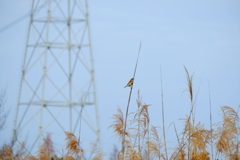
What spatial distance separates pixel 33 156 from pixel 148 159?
3.89 ft

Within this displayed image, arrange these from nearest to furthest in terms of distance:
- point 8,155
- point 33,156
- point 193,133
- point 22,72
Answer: point 193,133 → point 33,156 → point 8,155 → point 22,72

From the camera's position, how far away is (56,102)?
15.0 meters

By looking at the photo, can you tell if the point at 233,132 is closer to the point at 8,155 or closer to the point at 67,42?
the point at 8,155

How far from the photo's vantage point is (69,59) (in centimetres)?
1584

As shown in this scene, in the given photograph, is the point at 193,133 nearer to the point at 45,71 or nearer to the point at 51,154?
the point at 51,154

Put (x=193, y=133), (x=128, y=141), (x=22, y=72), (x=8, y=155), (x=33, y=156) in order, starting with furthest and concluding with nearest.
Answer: (x=22, y=72), (x=8, y=155), (x=33, y=156), (x=128, y=141), (x=193, y=133)

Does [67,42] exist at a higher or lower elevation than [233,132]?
higher

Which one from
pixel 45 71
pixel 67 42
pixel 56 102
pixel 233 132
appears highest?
pixel 67 42

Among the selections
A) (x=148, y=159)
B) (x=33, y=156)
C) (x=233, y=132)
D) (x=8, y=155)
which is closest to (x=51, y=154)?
(x=33, y=156)

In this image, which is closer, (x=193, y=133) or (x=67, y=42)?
(x=193, y=133)

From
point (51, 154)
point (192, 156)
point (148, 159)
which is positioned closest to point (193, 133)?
point (192, 156)

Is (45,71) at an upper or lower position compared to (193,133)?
upper

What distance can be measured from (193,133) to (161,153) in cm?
48

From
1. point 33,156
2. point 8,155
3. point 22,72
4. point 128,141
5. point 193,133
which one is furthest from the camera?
point 22,72
